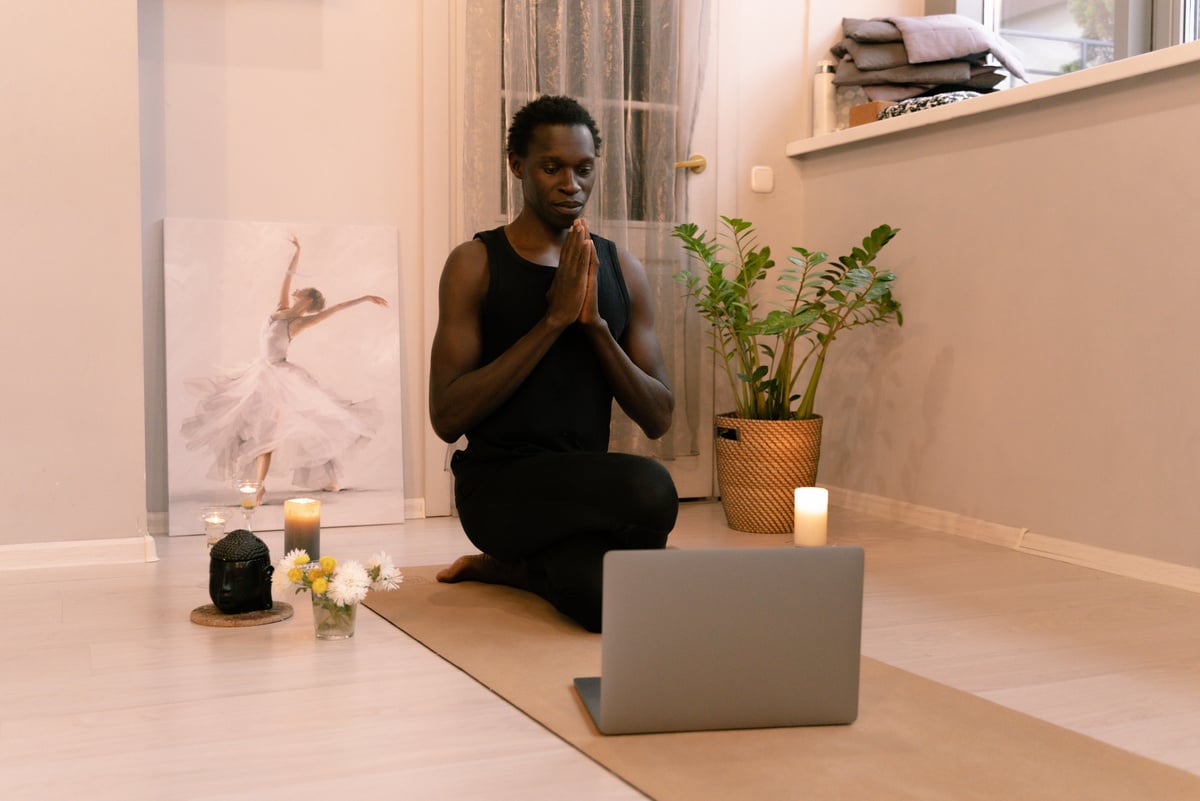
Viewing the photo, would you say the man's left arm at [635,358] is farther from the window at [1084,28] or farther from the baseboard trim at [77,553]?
the window at [1084,28]

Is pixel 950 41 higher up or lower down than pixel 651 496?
higher up

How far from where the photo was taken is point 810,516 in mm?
1913

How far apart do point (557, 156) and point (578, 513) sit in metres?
0.69

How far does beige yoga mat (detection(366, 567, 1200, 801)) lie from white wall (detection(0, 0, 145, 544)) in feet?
4.15

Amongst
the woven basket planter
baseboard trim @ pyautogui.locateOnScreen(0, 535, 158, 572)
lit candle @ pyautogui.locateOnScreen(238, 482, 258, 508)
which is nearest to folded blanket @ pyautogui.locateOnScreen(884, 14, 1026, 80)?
the woven basket planter

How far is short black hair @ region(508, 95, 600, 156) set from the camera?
2.29 meters

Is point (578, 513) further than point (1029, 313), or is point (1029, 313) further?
point (1029, 313)

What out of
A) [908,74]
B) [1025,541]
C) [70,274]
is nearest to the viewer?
[70,274]

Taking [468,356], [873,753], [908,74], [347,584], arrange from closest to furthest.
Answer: [873,753] < [347,584] < [468,356] < [908,74]

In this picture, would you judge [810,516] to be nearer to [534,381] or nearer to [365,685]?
[534,381]

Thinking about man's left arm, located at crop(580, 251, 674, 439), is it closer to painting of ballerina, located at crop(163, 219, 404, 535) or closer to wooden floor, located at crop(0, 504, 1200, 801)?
wooden floor, located at crop(0, 504, 1200, 801)

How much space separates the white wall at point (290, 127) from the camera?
304cm

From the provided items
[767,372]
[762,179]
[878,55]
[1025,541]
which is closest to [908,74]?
[878,55]

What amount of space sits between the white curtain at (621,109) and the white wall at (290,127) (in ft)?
0.52
